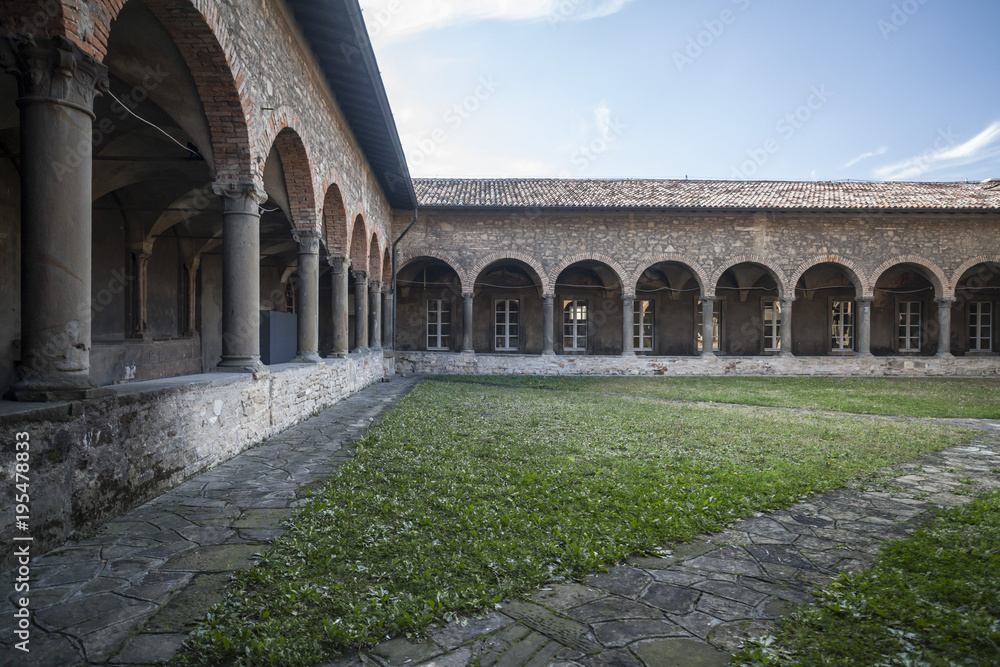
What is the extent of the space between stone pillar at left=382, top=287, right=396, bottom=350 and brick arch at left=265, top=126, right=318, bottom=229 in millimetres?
8754

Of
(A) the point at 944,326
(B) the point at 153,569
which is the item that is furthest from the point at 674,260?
(B) the point at 153,569

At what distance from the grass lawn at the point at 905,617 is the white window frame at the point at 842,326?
2008 cm

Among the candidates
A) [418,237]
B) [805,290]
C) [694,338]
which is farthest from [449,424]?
[805,290]

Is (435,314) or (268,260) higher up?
(268,260)

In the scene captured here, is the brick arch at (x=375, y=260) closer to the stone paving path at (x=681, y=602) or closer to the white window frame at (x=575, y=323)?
the white window frame at (x=575, y=323)

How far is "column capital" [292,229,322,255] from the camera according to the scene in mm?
8594

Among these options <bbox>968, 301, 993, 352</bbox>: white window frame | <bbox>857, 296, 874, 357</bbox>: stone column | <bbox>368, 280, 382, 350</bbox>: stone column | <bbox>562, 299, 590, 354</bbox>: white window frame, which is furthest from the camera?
<bbox>562, 299, 590, 354</bbox>: white window frame

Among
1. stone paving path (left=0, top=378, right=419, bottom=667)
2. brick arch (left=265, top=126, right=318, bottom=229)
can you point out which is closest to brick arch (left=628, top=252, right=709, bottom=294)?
brick arch (left=265, top=126, right=318, bottom=229)

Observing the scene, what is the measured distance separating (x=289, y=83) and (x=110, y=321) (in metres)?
6.42

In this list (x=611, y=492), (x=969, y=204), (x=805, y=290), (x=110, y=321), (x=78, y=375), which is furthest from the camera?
(x=805, y=290)

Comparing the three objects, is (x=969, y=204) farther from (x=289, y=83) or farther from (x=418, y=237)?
(x=289, y=83)

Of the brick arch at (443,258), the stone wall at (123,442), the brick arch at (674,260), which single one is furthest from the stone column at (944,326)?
the stone wall at (123,442)

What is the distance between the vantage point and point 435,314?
67.5 feet

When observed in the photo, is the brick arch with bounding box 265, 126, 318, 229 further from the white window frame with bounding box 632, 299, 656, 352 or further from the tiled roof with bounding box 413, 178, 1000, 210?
the white window frame with bounding box 632, 299, 656, 352
